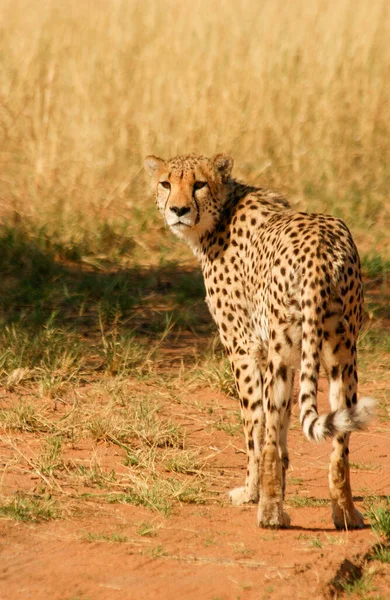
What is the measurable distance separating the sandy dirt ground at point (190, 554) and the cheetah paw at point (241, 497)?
0.12 ft

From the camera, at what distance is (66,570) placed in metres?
3.02

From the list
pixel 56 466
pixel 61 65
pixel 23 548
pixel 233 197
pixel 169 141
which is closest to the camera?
pixel 23 548

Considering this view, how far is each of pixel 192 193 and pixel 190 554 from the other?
1.47 m

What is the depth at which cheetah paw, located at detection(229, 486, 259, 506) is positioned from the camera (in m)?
3.76

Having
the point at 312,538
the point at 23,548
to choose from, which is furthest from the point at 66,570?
the point at 312,538

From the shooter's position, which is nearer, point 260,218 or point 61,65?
point 260,218

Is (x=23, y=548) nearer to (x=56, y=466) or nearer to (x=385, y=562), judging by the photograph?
(x=56, y=466)

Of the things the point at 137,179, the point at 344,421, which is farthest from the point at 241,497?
the point at 137,179

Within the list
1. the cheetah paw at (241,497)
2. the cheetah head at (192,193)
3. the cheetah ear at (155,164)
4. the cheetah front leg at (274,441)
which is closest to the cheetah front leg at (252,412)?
the cheetah paw at (241,497)

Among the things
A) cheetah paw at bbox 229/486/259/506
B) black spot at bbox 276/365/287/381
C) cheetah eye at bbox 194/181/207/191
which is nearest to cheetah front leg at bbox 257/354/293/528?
black spot at bbox 276/365/287/381

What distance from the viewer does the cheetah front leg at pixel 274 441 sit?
3.34 m

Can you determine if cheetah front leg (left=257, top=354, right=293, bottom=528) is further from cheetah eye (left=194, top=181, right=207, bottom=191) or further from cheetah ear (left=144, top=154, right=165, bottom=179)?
cheetah ear (left=144, top=154, right=165, bottom=179)

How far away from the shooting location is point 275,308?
11.1 ft

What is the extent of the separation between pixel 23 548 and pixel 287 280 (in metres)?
1.12
